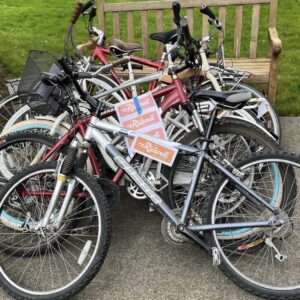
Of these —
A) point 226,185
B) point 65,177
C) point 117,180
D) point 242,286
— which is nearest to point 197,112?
point 226,185

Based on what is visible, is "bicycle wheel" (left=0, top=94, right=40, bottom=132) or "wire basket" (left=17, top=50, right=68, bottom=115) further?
"bicycle wheel" (left=0, top=94, right=40, bottom=132)

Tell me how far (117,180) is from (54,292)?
772 mm

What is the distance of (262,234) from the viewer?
298 centimetres

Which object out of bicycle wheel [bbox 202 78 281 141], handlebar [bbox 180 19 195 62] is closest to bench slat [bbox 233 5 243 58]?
bicycle wheel [bbox 202 78 281 141]

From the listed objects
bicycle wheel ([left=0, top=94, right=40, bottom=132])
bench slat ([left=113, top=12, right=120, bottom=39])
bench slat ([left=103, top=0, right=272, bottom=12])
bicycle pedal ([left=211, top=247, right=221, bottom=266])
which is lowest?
bicycle pedal ([left=211, top=247, right=221, bottom=266])

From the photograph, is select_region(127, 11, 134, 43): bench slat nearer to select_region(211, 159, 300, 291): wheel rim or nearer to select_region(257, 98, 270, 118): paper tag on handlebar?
Answer: select_region(257, 98, 270, 118): paper tag on handlebar

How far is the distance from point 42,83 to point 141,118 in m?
0.67

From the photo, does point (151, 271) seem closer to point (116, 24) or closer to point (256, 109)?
point (256, 109)

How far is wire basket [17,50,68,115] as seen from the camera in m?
3.01

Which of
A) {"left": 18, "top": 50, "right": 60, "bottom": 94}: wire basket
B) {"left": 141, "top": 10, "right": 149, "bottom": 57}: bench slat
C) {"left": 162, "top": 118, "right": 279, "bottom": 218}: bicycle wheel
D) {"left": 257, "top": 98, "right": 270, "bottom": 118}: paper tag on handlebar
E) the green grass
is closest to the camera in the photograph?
{"left": 162, "top": 118, "right": 279, "bottom": 218}: bicycle wheel

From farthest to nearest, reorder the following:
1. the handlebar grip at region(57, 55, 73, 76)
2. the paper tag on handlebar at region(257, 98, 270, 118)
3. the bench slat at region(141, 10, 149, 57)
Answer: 1. the bench slat at region(141, 10, 149, 57)
2. the paper tag on handlebar at region(257, 98, 270, 118)
3. the handlebar grip at region(57, 55, 73, 76)

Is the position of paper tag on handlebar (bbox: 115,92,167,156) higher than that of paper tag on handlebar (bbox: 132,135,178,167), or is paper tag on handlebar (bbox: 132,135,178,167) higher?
paper tag on handlebar (bbox: 115,92,167,156)

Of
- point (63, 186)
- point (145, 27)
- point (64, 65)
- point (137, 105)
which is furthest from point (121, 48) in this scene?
point (63, 186)

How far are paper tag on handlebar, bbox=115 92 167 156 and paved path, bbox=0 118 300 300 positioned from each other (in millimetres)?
815
